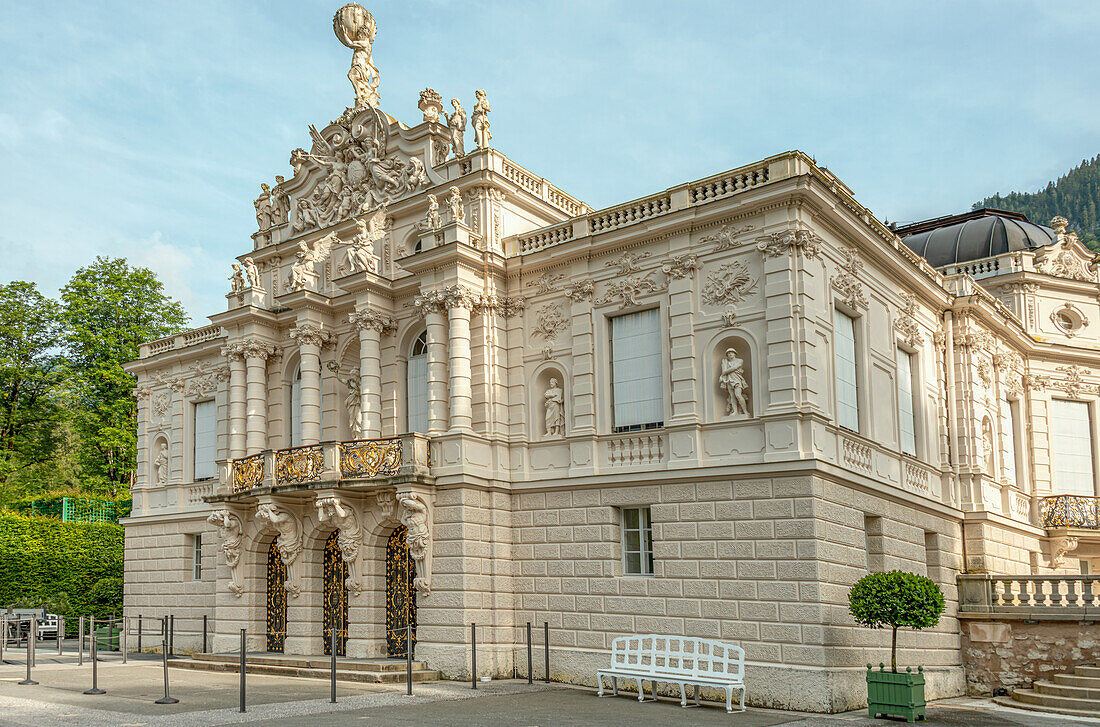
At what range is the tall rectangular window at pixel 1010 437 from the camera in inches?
1101

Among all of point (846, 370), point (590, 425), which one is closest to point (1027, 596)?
point (846, 370)

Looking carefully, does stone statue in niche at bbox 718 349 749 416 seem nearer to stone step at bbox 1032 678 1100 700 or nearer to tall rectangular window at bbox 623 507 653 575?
tall rectangular window at bbox 623 507 653 575

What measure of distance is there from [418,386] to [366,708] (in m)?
9.80

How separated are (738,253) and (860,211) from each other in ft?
11.5

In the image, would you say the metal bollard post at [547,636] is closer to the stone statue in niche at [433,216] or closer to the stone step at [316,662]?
the stone step at [316,662]

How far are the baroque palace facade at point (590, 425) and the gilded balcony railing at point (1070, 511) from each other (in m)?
0.07

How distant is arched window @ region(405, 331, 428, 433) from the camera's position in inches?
971

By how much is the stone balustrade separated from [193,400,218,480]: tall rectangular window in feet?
68.9

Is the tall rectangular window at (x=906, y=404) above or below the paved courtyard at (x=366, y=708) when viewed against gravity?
above

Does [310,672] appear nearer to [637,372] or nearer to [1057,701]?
[637,372]

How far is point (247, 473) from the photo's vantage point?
25.0 m

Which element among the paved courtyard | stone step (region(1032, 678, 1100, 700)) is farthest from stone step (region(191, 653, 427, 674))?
stone step (region(1032, 678, 1100, 700))

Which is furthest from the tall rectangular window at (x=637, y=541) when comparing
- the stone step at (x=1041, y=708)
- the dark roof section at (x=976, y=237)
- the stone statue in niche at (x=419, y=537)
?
the dark roof section at (x=976, y=237)

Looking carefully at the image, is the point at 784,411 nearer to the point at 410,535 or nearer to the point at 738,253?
the point at 738,253
